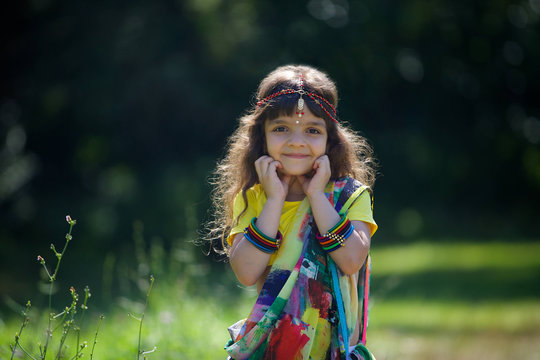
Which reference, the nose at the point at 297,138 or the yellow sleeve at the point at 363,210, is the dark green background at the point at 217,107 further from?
the yellow sleeve at the point at 363,210

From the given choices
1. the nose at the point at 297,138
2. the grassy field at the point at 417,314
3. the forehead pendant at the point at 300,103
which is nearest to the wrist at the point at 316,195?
the nose at the point at 297,138

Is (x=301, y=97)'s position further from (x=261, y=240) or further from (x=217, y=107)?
(x=217, y=107)

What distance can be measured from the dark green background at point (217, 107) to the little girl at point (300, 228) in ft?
25.1

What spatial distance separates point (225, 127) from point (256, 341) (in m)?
9.46

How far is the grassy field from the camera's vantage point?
4215mm

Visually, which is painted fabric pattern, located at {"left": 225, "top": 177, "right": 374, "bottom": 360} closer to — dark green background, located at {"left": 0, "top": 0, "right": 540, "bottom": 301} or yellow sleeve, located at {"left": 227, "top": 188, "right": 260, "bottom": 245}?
yellow sleeve, located at {"left": 227, "top": 188, "right": 260, "bottom": 245}

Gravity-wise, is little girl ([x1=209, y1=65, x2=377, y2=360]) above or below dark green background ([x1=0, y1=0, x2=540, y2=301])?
below

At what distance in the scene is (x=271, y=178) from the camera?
8.86 ft

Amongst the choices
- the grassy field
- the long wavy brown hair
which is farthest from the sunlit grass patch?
the long wavy brown hair

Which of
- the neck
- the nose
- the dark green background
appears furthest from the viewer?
the dark green background

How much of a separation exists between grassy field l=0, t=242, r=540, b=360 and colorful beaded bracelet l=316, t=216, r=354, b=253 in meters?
1.68

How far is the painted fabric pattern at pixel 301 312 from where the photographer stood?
Answer: 246cm

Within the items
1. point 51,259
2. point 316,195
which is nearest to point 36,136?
point 51,259

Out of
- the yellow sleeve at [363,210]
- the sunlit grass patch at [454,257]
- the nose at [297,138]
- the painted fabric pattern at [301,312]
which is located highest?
the sunlit grass patch at [454,257]
